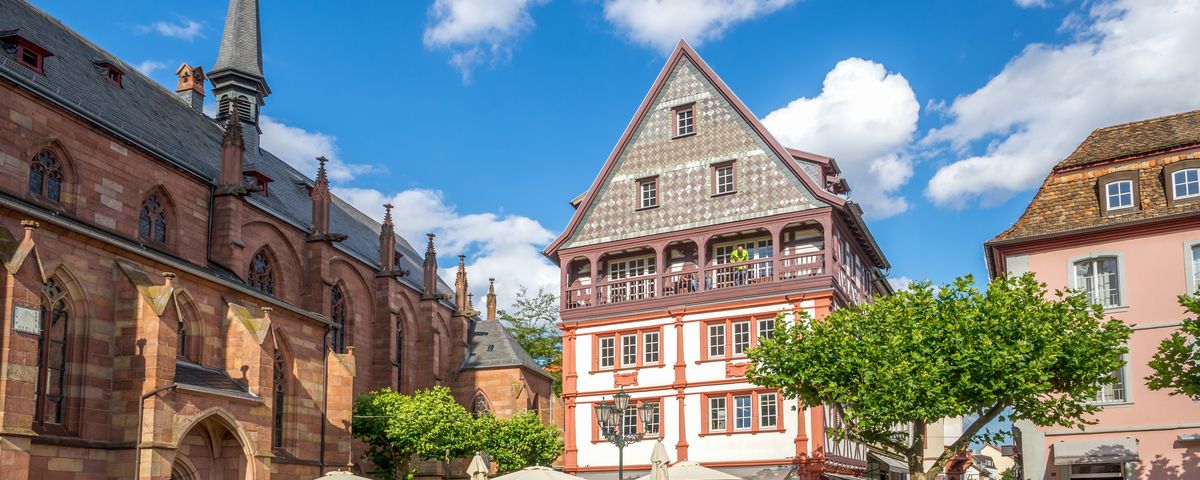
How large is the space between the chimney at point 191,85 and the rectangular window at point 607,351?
24242mm

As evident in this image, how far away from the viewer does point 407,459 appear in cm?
4297

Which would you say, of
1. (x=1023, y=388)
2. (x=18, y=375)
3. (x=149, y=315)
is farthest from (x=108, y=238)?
(x=1023, y=388)

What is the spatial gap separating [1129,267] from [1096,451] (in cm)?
508

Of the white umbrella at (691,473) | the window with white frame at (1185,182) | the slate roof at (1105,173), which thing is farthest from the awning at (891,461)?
the window with white frame at (1185,182)

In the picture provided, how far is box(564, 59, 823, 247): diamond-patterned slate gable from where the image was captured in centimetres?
3603

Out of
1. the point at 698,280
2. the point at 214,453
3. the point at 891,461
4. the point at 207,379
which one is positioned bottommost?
the point at 891,461

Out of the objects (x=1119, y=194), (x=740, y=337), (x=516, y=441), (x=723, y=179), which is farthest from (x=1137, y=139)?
(x=516, y=441)

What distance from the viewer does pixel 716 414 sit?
3534 centimetres

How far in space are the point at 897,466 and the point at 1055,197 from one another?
12.8 m

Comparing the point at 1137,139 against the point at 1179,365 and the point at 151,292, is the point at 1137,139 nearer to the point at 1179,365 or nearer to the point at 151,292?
the point at 1179,365

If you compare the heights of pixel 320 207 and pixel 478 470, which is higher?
pixel 320 207

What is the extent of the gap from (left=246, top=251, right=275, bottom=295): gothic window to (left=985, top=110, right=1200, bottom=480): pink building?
25771mm

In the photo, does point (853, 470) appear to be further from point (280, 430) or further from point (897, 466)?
point (280, 430)

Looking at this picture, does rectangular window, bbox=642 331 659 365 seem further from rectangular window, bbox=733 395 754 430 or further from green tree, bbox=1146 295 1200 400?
green tree, bbox=1146 295 1200 400
